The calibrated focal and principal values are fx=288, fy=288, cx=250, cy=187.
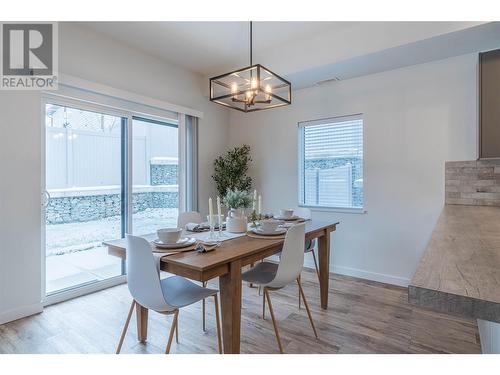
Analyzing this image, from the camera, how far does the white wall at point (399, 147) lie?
290cm

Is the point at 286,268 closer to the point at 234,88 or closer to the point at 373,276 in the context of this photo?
the point at 234,88

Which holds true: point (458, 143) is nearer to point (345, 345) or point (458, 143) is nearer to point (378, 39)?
point (378, 39)

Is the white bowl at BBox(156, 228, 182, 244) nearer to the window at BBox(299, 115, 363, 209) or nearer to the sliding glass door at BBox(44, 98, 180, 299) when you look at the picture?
the sliding glass door at BBox(44, 98, 180, 299)

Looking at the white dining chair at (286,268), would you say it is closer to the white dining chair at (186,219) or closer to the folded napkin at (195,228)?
the folded napkin at (195,228)

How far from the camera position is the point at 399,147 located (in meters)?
3.20

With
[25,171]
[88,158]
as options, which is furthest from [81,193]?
[25,171]

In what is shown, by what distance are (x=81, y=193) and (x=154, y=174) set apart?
872 millimetres

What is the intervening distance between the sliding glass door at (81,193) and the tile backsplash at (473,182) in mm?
3513

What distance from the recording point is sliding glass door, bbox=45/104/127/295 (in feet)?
9.08

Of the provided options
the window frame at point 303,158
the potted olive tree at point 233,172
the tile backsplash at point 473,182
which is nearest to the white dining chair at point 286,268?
the window frame at point 303,158

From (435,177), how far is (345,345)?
2006 millimetres

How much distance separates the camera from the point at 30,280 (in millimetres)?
2498

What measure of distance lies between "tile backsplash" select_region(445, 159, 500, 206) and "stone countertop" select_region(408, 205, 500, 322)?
2.07m
